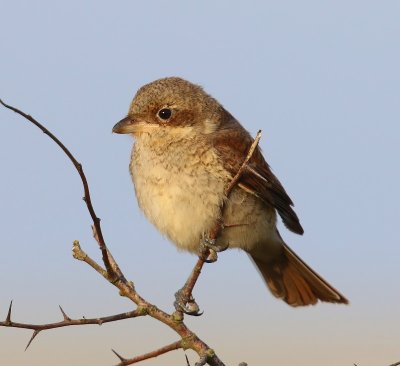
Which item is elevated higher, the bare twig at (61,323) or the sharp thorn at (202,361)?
the bare twig at (61,323)

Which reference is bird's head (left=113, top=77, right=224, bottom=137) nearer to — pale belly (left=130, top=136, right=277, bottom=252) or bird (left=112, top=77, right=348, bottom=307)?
bird (left=112, top=77, right=348, bottom=307)

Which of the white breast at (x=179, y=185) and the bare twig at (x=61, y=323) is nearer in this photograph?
the bare twig at (x=61, y=323)

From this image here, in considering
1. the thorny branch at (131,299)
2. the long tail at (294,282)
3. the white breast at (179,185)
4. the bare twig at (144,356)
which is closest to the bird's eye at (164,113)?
the white breast at (179,185)

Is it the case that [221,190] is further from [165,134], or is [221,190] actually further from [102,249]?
[102,249]

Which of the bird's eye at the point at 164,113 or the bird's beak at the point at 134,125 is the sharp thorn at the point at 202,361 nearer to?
the bird's beak at the point at 134,125

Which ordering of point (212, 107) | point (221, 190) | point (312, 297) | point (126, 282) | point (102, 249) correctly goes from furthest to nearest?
point (312, 297), point (212, 107), point (221, 190), point (126, 282), point (102, 249)

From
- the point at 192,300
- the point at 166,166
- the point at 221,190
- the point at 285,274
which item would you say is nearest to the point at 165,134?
the point at 166,166
